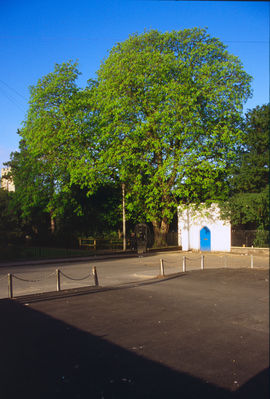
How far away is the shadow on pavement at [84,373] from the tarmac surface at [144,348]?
13 mm

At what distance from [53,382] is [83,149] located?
25242mm

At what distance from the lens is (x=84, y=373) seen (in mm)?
5039

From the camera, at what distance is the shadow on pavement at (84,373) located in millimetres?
4301

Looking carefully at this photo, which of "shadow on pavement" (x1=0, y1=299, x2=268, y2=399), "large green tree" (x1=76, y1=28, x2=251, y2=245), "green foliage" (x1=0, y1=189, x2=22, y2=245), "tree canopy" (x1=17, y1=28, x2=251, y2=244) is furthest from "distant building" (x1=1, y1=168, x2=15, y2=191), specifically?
"shadow on pavement" (x1=0, y1=299, x2=268, y2=399)

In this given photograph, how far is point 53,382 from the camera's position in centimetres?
481

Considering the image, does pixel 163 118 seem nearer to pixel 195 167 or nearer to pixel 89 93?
pixel 195 167

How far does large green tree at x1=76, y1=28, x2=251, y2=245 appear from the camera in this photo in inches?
971

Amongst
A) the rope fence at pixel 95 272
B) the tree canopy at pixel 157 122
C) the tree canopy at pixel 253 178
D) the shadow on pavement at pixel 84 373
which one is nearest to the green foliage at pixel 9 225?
the tree canopy at pixel 157 122

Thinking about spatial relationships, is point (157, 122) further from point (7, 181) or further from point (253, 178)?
point (7, 181)

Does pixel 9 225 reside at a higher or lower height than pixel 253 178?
lower

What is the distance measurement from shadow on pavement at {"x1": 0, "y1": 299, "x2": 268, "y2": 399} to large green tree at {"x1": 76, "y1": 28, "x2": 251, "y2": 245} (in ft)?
62.4

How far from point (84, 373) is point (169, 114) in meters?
21.8

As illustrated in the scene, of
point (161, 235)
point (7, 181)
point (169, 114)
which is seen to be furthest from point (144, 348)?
point (7, 181)

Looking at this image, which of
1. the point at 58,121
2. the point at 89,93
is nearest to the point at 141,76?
the point at 89,93
